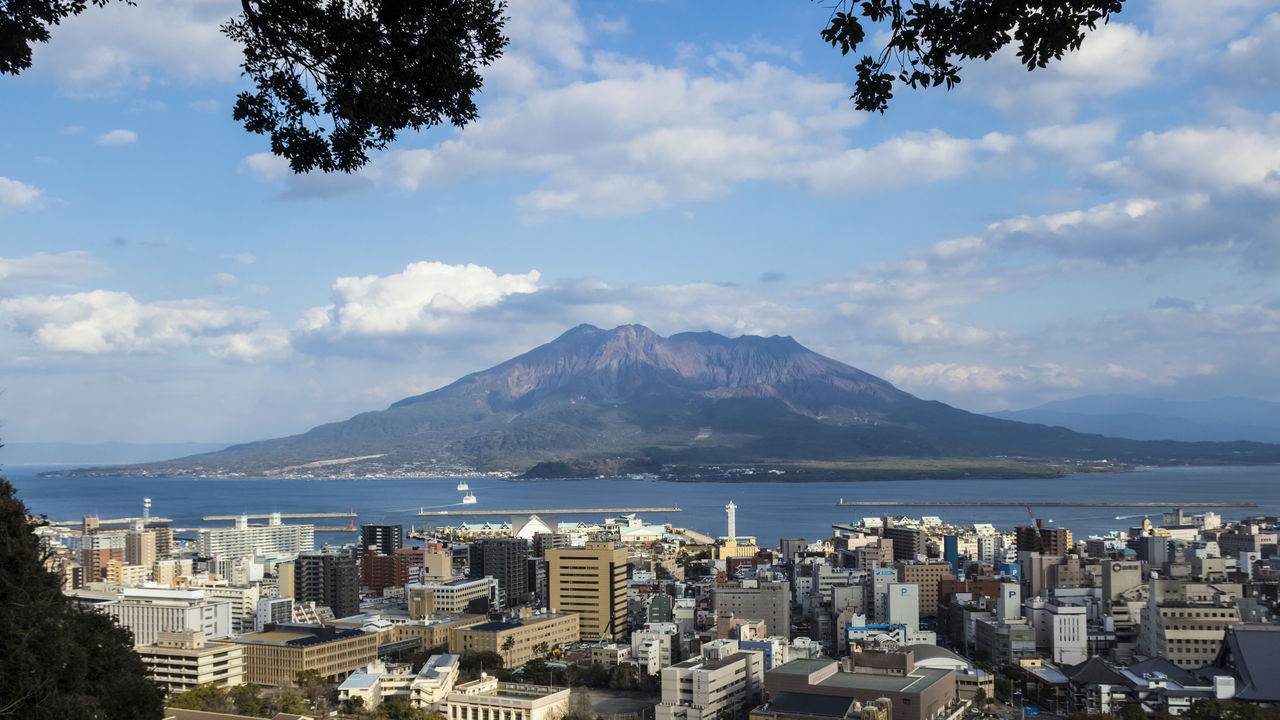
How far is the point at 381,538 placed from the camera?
23.6 metres

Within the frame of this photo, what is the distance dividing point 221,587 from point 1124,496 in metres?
36.2

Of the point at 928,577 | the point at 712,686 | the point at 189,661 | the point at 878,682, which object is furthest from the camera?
the point at 928,577

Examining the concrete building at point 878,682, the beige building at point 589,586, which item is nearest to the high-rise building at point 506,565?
the beige building at point 589,586

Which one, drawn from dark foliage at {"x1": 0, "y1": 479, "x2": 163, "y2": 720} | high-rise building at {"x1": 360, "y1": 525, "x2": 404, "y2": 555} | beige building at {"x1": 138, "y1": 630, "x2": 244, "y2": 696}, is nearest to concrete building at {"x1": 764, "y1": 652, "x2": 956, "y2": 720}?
beige building at {"x1": 138, "y1": 630, "x2": 244, "y2": 696}

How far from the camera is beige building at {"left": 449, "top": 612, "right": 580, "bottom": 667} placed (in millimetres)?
13219

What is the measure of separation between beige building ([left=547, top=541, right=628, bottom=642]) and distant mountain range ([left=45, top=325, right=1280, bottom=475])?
157ft

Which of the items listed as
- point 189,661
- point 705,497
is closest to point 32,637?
point 189,661

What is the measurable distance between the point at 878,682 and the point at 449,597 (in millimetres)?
8758

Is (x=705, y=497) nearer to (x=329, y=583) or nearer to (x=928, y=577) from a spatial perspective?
(x=928, y=577)

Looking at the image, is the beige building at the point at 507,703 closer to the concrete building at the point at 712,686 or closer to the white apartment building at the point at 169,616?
the concrete building at the point at 712,686

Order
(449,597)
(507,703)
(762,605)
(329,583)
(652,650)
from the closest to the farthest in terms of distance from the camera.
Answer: (507,703) → (652,650) → (762,605) → (449,597) → (329,583)

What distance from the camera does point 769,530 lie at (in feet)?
105

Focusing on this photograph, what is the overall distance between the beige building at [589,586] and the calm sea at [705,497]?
14.6m

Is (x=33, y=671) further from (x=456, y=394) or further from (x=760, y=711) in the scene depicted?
(x=456, y=394)
